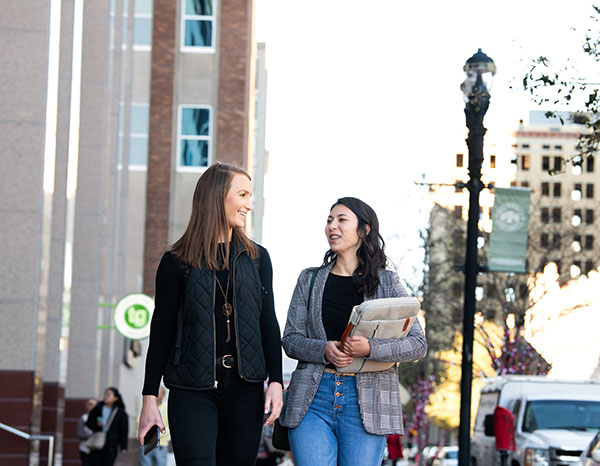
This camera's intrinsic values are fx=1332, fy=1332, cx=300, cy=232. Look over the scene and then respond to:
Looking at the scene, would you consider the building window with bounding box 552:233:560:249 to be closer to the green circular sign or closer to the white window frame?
the white window frame

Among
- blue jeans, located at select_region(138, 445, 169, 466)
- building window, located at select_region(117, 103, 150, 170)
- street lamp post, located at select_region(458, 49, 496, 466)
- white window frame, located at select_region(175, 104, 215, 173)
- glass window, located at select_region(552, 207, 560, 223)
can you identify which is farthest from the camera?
glass window, located at select_region(552, 207, 560, 223)

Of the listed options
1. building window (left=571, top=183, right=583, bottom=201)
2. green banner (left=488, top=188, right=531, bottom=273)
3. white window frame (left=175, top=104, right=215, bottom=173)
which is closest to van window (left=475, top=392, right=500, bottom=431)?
green banner (left=488, top=188, right=531, bottom=273)

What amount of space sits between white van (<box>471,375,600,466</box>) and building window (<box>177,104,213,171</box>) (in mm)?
20132

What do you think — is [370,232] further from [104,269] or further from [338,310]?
[104,269]

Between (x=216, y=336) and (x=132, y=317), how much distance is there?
1874cm

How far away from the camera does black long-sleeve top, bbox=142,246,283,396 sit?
5.76 metres

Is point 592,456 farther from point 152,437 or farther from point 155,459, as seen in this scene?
point 155,459

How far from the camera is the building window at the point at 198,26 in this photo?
42.2 metres

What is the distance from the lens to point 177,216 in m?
41.4

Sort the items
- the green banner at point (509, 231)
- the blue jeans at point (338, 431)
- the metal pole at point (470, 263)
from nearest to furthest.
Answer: the blue jeans at point (338, 431) < the metal pole at point (470, 263) < the green banner at point (509, 231)

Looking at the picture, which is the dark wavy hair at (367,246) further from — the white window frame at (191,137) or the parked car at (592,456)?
the white window frame at (191,137)

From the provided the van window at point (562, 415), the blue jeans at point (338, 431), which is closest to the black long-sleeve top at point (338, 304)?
the blue jeans at point (338, 431)


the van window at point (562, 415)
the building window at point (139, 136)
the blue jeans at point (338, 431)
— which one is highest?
the building window at point (139, 136)

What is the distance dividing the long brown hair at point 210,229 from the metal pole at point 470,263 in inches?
320
